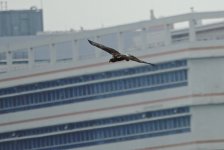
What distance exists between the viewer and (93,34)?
93.2 m

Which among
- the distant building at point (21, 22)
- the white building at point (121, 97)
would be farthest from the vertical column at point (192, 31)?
the distant building at point (21, 22)

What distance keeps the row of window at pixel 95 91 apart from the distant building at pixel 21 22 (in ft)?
158

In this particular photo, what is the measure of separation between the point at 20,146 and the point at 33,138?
64.3 inches

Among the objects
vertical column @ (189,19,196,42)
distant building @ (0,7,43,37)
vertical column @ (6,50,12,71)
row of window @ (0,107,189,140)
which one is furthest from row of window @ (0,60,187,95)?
distant building @ (0,7,43,37)

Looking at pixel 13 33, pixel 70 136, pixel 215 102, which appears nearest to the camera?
pixel 215 102

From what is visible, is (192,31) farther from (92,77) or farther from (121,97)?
(92,77)

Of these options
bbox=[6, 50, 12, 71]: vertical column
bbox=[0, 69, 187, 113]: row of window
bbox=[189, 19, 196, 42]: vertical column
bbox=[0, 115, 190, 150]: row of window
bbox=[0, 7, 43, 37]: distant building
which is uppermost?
bbox=[0, 7, 43, 37]: distant building

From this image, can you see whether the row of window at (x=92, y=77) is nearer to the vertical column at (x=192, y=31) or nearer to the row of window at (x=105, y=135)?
the vertical column at (x=192, y=31)

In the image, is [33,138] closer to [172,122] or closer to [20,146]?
[20,146]

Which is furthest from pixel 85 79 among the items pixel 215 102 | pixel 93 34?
pixel 215 102

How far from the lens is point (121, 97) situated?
93062 mm

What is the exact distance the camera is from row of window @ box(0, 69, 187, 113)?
91250mm

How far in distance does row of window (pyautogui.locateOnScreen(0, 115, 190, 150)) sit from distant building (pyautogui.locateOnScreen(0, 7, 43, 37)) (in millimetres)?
47823

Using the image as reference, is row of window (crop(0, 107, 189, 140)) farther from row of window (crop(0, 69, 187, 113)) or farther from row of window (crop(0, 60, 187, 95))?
row of window (crop(0, 60, 187, 95))
